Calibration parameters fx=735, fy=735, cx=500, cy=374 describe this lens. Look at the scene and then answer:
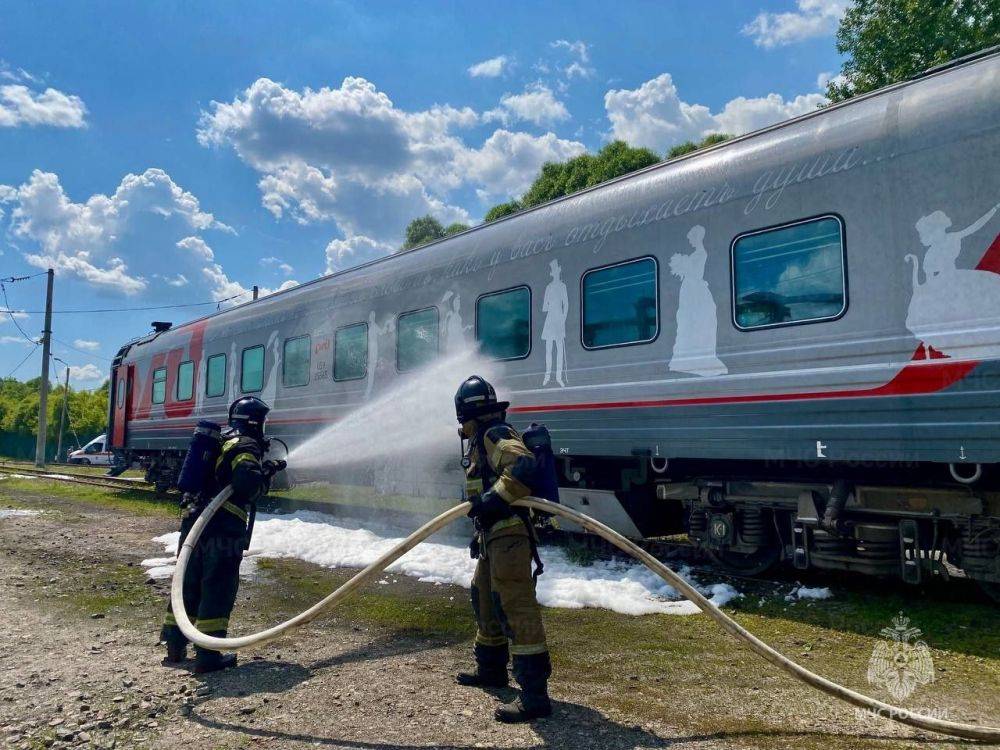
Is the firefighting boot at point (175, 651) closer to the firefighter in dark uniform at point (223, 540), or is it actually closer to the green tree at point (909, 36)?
the firefighter in dark uniform at point (223, 540)

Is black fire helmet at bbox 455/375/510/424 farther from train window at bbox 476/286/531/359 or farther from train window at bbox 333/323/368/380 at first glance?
train window at bbox 333/323/368/380

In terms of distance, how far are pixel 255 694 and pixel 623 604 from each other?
3018mm

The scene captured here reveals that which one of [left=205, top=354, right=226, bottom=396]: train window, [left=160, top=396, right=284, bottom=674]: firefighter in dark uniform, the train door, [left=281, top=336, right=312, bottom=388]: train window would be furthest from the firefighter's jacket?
the train door

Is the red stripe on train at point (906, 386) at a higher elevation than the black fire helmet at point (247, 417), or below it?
higher

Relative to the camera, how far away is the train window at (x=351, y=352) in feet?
34.9

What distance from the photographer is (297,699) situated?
434cm

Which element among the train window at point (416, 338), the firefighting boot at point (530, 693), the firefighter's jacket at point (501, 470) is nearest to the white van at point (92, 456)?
the train window at point (416, 338)

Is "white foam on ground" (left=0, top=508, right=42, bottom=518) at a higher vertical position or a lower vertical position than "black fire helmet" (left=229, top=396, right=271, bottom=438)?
lower

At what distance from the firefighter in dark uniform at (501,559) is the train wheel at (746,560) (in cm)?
319

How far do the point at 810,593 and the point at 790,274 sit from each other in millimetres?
2672

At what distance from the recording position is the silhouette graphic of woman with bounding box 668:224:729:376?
253 inches

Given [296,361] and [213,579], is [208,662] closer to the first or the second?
[213,579]

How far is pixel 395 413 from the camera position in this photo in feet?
32.0

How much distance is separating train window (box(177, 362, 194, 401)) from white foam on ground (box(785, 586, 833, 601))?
13230mm
